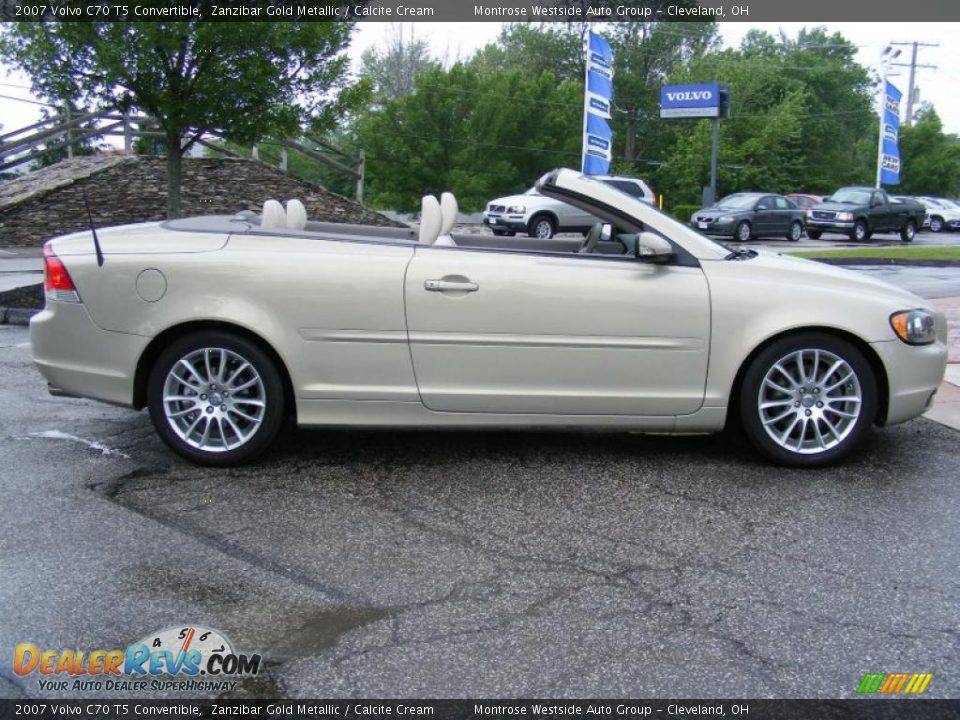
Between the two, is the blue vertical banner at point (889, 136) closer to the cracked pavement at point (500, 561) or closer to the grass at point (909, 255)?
the grass at point (909, 255)

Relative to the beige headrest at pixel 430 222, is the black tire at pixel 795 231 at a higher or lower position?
lower

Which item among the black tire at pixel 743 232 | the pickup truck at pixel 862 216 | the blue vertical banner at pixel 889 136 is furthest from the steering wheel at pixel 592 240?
the blue vertical banner at pixel 889 136

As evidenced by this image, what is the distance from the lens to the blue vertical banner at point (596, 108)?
21766 mm

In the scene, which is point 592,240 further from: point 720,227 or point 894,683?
point 720,227

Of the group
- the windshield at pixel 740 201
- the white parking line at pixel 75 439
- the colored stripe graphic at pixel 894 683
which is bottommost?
the colored stripe graphic at pixel 894 683

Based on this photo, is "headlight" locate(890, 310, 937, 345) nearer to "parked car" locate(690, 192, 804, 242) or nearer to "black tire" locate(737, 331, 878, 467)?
"black tire" locate(737, 331, 878, 467)

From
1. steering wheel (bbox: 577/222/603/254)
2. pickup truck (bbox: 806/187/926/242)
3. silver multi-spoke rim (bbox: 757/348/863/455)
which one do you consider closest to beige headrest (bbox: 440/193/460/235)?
steering wheel (bbox: 577/222/603/254)

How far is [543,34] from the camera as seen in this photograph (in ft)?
200

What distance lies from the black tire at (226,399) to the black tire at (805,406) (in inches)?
96.8

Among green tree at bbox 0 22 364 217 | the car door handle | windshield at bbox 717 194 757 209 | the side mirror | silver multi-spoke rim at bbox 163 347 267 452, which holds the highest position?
green tree at bbox 0 22 364 217

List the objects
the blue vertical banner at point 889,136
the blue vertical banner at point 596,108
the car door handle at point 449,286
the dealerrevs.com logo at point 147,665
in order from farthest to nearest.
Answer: the blue vertical banner at point 889,136 < the blue vertical banner at point 596,108 < the car door handle at point 449,286 < the dealerrevs.com logo at point 147,665

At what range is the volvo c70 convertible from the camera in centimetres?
487

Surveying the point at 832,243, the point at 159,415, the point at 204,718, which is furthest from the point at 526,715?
the point at 832,243

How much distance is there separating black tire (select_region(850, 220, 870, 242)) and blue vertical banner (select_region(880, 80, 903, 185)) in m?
5.94
